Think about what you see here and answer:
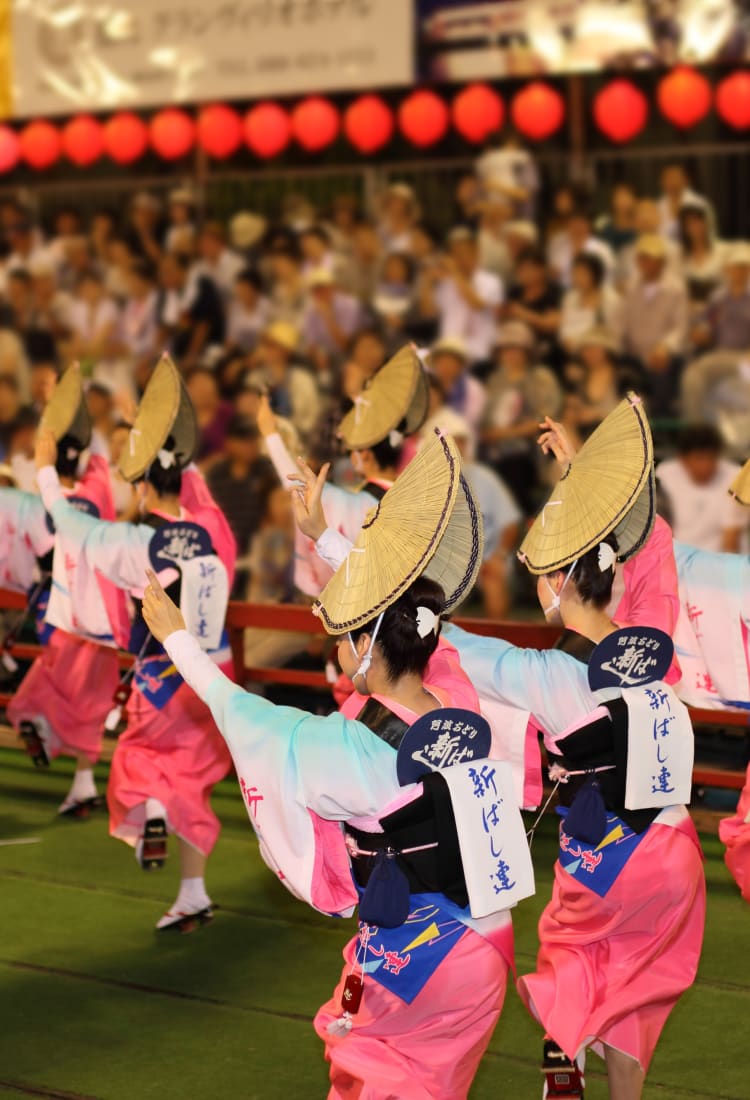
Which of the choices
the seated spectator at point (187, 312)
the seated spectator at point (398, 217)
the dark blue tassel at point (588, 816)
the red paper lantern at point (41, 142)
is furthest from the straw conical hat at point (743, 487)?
the red paper lantern at point (41, 142)

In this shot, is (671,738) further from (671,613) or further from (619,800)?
(671,613)

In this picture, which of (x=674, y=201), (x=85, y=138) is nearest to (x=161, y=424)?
(x=674, y=201)

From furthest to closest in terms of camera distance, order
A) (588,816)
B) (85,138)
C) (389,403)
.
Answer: (85,138)
(389,403)
(588,816)

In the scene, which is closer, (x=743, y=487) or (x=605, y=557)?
(x=605, y=557)

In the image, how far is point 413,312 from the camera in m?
11.5

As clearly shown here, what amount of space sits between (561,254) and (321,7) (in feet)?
7.57

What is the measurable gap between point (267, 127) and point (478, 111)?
5.39 ft

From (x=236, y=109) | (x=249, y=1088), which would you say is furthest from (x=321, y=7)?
(x=249, y=1088)

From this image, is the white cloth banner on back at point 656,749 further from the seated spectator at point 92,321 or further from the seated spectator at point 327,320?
the seated spectator at point 92,321

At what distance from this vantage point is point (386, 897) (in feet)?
10.9

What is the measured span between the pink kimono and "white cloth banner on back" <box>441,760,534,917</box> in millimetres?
4003

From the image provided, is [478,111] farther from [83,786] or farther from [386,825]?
[386,825]

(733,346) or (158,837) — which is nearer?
(158,837)

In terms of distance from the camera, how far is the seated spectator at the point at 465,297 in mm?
11125
